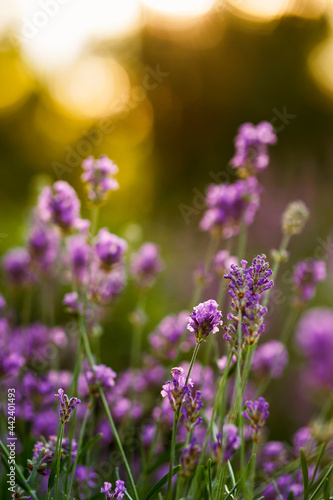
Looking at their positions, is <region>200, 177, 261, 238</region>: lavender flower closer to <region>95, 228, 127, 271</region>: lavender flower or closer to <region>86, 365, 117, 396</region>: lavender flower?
<region>95, 228, 127, 271</region>: lavender flower

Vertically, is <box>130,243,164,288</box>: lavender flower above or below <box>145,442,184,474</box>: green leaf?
above

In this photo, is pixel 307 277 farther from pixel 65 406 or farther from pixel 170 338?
pixel 65 406

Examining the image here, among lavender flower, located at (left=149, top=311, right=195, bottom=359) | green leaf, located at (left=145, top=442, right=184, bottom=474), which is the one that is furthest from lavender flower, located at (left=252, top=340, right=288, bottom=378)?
green leaf, located at (left=145, top=442, right=184, bottom=474)

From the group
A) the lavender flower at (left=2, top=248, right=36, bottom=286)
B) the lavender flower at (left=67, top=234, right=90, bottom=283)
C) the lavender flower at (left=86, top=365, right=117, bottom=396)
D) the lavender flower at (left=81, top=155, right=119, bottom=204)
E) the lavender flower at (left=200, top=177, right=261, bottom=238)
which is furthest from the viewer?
the lavender flower at (left=2, top=248, right=36, bottom=286)

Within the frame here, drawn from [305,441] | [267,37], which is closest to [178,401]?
[305,441]

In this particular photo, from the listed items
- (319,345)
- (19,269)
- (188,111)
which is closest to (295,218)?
(319,345)
